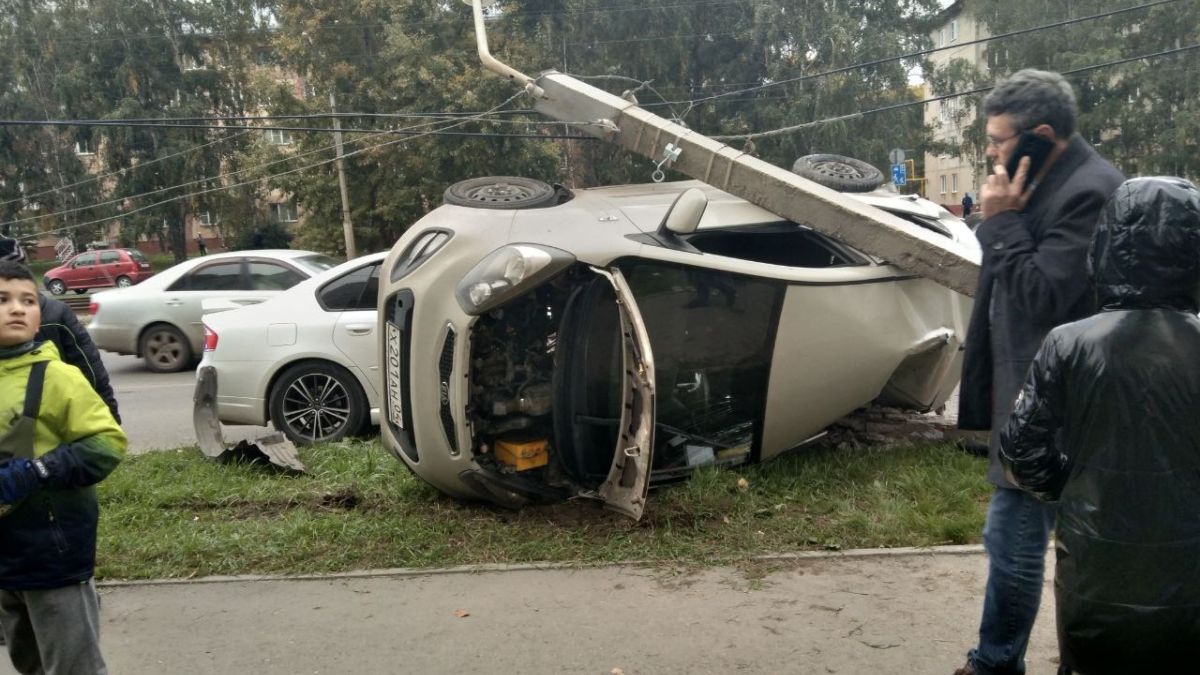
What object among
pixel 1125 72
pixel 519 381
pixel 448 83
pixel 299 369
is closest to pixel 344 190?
pixel 448 83

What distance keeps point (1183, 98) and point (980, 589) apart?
38690 mm

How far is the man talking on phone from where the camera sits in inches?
113

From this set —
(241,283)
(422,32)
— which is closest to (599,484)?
(241,283)

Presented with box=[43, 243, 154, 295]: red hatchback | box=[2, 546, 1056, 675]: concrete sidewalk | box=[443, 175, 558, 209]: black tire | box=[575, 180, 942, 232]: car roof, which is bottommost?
box=[43, 243, 154, 295]: red hatchback

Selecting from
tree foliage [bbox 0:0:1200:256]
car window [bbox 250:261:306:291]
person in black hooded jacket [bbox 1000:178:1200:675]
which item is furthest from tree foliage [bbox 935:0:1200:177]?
person in black hooded jacket [bbox 1000:178:1200:675]

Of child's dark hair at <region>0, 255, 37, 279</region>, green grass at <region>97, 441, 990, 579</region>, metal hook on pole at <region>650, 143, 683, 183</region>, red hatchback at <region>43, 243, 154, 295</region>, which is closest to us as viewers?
child's dark hair at <region>0, 255, 37, 279</region>

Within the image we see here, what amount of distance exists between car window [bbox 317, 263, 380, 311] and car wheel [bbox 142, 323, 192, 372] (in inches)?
239

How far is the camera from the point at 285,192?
102 feet

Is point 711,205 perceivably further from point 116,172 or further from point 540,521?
point 116,172

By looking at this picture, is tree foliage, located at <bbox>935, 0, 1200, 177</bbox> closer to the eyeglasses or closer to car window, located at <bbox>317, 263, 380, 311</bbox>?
car window, located at <bbox>317, 263, 380, 311</bbox>

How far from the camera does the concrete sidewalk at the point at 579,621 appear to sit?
383 cm

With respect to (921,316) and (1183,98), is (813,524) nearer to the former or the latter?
(921,316)

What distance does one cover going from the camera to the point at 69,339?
4.09 metres

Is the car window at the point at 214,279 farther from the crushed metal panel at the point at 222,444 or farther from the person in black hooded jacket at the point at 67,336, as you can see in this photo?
the person in black hooded jacket at the point at 67,336
